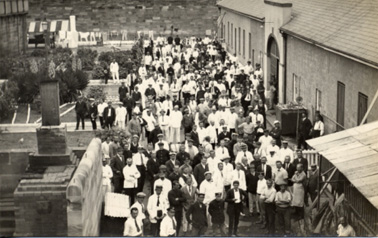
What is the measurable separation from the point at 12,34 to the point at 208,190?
3073cm

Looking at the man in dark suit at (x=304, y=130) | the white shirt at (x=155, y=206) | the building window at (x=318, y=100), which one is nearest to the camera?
the white shirt at (x=155, y=206)

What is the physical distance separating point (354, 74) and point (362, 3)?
3890mm

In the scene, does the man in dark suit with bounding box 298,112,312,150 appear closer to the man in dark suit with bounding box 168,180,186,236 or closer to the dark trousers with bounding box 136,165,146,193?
the dark trousers with bounding box 136,165,146,193

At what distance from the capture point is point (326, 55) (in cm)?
2017

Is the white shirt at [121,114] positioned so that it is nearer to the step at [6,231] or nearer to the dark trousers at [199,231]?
the step at [6,231]

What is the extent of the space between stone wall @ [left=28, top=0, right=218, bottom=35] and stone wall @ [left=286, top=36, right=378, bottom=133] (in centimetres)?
3887

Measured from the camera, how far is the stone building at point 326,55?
56.3 ft

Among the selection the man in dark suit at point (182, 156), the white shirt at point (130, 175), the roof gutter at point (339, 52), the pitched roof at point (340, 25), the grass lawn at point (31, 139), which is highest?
the pitched roof at point (340, 25)

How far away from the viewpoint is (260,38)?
32000 mm

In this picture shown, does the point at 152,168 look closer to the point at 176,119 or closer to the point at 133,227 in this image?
the point at 133,227

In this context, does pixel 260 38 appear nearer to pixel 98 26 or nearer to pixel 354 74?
pixel 354 74

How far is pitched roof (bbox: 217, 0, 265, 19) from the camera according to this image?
108 feet

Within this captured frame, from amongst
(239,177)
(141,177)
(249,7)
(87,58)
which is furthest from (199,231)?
(87,58)

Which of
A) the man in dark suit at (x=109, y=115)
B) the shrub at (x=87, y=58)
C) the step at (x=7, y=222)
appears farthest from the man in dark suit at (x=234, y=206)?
the shrub at (x=87, y=58)
